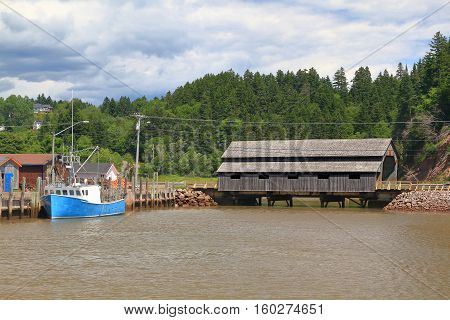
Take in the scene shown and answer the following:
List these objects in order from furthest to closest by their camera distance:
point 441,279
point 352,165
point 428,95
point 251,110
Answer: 1. point 251,110
2. point 428,95
3. point 352,165
4. point 441,279

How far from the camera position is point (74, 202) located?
1996 inches

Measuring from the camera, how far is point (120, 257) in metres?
30.5

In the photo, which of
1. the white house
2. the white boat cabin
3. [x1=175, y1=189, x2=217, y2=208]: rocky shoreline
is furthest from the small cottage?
the white boat cabin

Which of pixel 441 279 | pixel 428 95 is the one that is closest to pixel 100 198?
pixel 441 279

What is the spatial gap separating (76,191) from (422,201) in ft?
117

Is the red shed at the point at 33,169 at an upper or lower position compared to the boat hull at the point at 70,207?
upper

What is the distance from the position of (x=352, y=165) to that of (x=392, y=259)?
4038cm

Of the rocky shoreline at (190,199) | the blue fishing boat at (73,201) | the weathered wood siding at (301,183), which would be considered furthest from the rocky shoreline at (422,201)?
the blue fishing boat at (73,201)

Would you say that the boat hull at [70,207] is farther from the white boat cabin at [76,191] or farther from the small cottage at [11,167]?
the small cottage at [11,167]

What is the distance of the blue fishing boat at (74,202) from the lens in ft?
162

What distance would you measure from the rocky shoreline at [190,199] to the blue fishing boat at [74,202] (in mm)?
18545

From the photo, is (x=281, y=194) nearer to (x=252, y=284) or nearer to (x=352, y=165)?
(x=352, y=165)

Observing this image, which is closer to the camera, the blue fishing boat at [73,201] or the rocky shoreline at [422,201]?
the blue fishing boat at [73,201]

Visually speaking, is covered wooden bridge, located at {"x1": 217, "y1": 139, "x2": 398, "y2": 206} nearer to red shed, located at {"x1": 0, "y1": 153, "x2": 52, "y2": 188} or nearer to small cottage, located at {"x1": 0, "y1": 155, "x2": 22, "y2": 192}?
red shed, located at {"x1": 0, "y1": 153, "x2": 52, "y2": 188}
